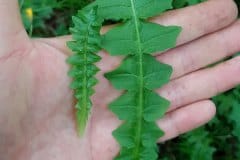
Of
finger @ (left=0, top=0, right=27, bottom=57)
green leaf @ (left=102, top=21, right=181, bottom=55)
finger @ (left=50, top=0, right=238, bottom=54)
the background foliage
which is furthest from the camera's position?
the background foliage

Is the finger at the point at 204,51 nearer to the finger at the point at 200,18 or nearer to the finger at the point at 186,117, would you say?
the finger at the point at 200,18

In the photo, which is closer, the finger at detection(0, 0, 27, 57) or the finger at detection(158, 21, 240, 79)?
the finger at detection(0, 0, 27, 57)

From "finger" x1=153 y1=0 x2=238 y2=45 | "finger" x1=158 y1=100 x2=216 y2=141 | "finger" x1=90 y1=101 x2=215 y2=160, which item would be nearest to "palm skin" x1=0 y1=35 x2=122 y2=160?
"finger" x1=90 y1=101 x2=215 y2=160

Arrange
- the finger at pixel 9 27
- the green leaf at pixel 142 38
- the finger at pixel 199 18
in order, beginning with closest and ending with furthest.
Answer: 1. the finger at pixel 9 27
2. the green leaf at pixel 142 38
3. the finger at pixel 199 18

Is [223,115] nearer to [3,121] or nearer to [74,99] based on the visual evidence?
[74,99]

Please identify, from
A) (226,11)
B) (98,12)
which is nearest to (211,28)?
(226,11)

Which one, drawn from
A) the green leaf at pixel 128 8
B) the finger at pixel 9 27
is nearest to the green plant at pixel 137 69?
the green leaf at pixel 128 8

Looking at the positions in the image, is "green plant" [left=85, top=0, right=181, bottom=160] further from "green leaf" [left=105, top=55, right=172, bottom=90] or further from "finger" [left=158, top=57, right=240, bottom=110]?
"finger" [left=158, top=57, right=240, bottom=110]
